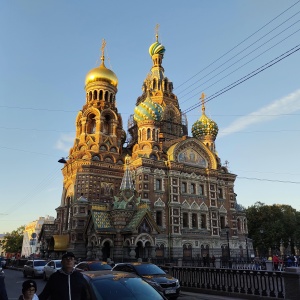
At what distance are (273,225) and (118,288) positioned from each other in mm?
51243

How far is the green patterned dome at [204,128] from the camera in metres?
44.7

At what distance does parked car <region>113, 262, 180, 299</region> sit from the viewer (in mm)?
11270

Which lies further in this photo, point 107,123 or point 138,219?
point 107,123

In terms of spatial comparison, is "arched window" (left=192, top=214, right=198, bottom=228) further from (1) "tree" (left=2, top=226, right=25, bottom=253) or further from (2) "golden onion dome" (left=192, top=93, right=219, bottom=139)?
(1) "tree" (left=2, top=226, right=25, bottom=253)

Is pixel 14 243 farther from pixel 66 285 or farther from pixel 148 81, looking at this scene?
pixel 66 285

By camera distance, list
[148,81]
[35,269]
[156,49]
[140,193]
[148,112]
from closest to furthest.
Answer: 1. [35,269]
2. [140,193]
3. [148,112]
4. [148,81]
5. [156,49]

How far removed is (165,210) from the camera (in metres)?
34.9

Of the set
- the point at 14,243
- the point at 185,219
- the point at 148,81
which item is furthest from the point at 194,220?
the point at 14,243

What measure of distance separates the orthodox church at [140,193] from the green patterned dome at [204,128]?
0.20m

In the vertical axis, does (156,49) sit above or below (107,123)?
above

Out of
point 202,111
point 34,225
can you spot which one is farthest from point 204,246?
point 34,225

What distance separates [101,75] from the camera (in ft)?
134

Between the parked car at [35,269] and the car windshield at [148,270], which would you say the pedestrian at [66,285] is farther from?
the parked car at [35,269]

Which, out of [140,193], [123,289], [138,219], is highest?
[140,193]
